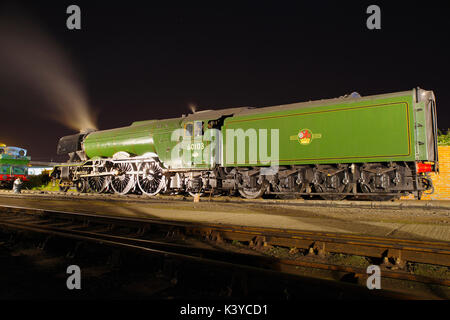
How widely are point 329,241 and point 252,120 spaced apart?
729 centimetres

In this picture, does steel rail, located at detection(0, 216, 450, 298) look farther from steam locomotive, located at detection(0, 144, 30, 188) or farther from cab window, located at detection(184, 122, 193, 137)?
steam locomotive, located at detection(0, 144, 30, 188)

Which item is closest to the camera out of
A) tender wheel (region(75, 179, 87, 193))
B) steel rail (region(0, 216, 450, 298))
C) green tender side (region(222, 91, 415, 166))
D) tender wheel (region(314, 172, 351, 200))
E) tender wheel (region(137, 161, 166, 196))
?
steel rail (region(0, 216, 450, 298))

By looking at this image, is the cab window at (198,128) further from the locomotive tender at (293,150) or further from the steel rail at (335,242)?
the steel rail at (335,242)

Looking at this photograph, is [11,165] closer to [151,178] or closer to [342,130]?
[151,178]

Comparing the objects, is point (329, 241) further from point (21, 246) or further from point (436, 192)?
point (436, 192)

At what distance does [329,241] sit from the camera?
458cm

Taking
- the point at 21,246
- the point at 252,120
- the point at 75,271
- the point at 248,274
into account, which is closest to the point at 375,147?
the point at 252,120

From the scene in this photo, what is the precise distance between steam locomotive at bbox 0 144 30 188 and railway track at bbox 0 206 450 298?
61.4ft

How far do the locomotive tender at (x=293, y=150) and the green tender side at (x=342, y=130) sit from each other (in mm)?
Answer: 27

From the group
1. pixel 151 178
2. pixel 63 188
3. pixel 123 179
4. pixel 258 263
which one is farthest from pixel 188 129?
pixel 63 188

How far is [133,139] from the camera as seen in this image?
47.9 feet

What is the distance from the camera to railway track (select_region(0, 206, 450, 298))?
3639 mm

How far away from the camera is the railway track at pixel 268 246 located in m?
3.64

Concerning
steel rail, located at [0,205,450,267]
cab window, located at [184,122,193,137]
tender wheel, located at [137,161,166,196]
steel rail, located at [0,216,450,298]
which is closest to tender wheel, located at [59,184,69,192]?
tender wheel, located at [137,161,166,196]
